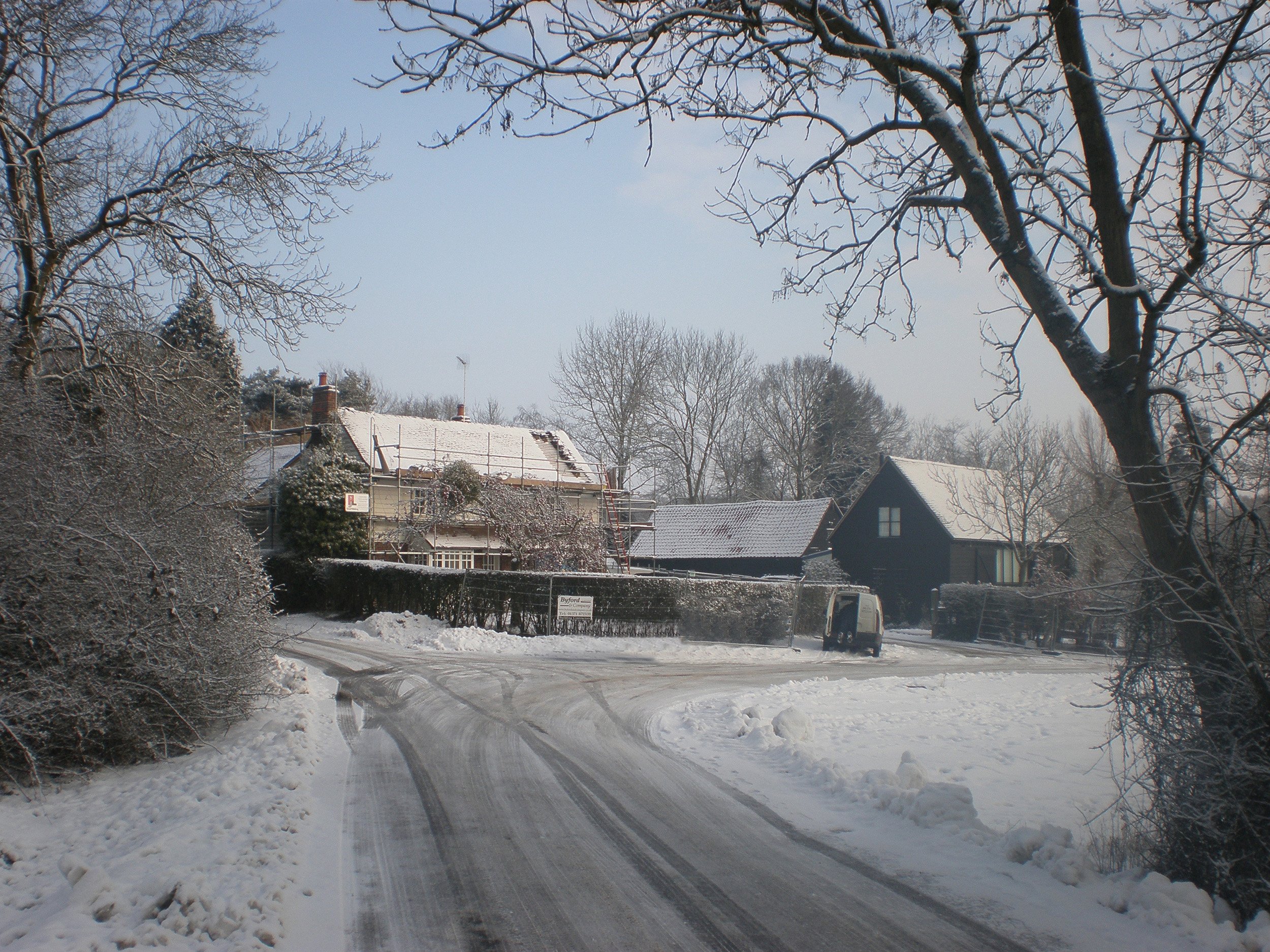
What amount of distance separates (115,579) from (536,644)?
45.0 ft

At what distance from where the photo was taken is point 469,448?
3566cm

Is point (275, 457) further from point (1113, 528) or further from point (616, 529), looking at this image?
point (1113, 528)

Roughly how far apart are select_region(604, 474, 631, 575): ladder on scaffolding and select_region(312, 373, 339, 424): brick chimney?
1091 centimetres

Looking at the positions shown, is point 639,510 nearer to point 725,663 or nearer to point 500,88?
point 725,663

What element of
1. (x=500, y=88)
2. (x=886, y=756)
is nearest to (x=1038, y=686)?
(x=886, y=756)

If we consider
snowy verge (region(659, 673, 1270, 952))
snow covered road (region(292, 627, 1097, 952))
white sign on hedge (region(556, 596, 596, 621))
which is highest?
white sign on hedge (region(556, 596, 596, 621))

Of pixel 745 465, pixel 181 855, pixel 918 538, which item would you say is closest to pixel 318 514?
pixel 181 855

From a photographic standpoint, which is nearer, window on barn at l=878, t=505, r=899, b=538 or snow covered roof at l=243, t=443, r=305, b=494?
Answer: snow covered roof at l=243, t=443, r=305, b=494

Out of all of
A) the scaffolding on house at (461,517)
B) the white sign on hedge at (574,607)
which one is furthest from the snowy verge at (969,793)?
the scaffolding on house at (461,517)

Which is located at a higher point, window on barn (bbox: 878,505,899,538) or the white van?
window on barn (bbox: 878,505,899,538)

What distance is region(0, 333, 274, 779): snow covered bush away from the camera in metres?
6.62

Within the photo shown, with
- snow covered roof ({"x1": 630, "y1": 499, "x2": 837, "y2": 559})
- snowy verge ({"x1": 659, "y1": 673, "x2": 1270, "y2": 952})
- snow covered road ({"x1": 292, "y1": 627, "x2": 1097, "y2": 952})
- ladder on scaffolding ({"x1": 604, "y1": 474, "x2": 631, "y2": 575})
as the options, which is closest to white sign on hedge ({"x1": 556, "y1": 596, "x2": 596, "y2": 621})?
snowy verge ({"x1": 659, "y1": 673, "x2": 1270, "y2": 952})

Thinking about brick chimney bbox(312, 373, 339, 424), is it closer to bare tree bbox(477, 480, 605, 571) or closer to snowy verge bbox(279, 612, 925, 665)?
bare tree bbox(477, 480, 605, 571)

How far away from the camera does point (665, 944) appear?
14.8 feet
